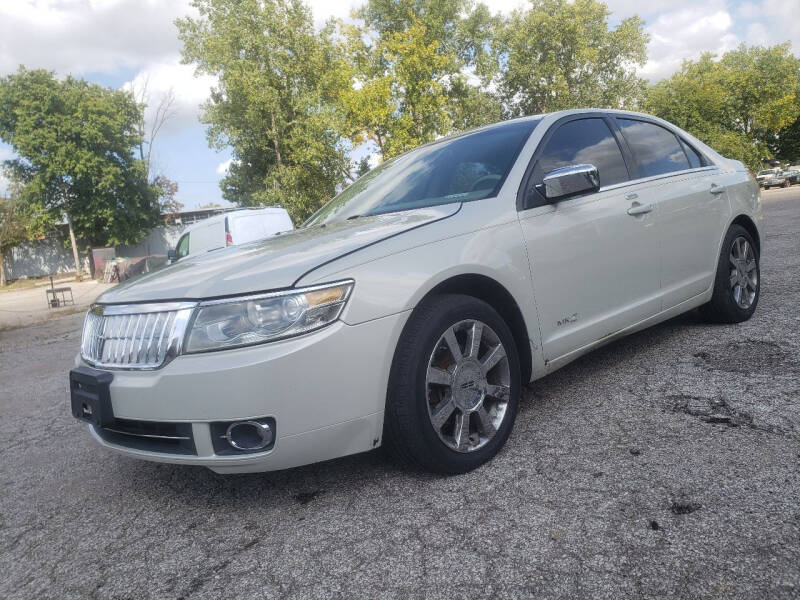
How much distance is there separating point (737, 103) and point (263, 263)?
56205mm

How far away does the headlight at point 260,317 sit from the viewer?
6.72 ft

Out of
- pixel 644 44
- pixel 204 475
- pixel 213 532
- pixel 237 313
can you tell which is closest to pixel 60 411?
pixel 204 475

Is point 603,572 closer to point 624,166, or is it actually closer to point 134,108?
point 624,166

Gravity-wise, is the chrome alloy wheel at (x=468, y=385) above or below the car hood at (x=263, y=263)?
below

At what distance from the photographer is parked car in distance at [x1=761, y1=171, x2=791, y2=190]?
1613 inches

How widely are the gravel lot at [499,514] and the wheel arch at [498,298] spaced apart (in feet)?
1.30

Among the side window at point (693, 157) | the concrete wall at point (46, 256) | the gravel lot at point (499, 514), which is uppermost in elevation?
the concrete wall at point (46, 256)

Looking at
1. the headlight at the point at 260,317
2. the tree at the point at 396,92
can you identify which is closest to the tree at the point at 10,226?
the tree at the point at 396,92

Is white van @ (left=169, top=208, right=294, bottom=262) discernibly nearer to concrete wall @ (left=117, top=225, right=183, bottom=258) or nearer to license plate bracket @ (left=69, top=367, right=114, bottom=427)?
license plate bracket @ (left=69, top=367, right=114, bottom=427)

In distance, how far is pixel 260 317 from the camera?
206 cm

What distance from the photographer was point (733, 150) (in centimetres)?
4431

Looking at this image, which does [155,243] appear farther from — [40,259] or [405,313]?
[405,313]

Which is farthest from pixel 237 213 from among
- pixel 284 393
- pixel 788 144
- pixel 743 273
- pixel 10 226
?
pixel 788 144

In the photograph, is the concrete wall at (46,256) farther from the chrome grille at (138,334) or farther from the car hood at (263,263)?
the chrome grille at (138,334)
